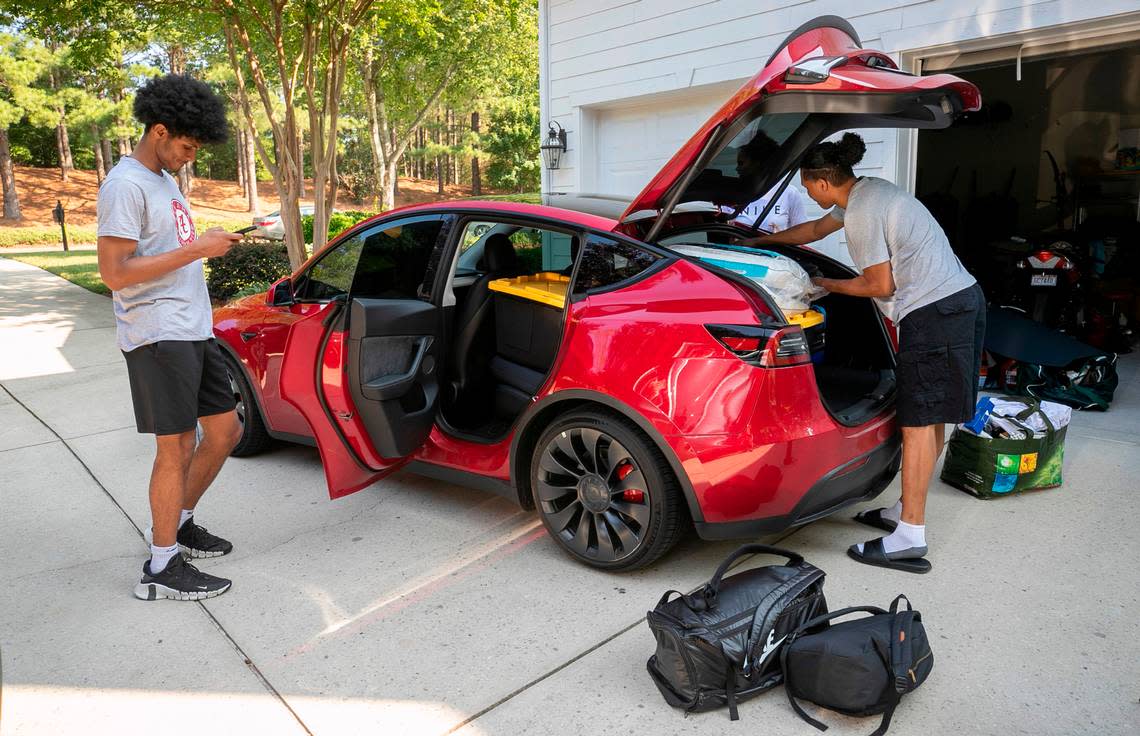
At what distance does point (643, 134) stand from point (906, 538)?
5377 mm

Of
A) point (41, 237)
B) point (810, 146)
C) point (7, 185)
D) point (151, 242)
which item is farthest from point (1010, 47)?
point (7, 185)

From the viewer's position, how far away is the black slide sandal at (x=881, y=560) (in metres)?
3.16

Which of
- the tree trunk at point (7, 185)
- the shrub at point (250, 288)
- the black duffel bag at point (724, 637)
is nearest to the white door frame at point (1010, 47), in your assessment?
the black duffel bag at point (724, 637)

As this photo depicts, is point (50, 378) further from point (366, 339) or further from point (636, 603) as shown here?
point (636, 603)

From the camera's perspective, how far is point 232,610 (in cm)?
300

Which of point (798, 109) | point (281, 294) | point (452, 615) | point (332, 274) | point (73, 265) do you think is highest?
point (798, 109)

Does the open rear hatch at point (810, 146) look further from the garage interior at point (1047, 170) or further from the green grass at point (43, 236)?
the green grass at point (43, 236)

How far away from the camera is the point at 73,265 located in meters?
16.9

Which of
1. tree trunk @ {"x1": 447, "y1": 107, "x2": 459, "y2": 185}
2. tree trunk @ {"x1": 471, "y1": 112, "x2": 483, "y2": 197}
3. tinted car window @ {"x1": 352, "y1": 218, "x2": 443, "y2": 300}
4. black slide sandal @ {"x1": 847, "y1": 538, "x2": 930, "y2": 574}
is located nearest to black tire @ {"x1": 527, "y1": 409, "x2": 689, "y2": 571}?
black slide sandal @ {"x1": 847, "y1": 538, "x2": 930, "y2": 574}

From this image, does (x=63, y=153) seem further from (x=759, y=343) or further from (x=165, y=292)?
(x=759, y=343)

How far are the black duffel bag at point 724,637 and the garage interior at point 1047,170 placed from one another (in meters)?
5.77

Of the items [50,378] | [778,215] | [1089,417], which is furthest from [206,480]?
Result: [1089,417]

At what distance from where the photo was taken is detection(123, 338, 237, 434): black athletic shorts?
9.74 ft

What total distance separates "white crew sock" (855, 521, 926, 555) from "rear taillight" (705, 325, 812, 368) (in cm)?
98
